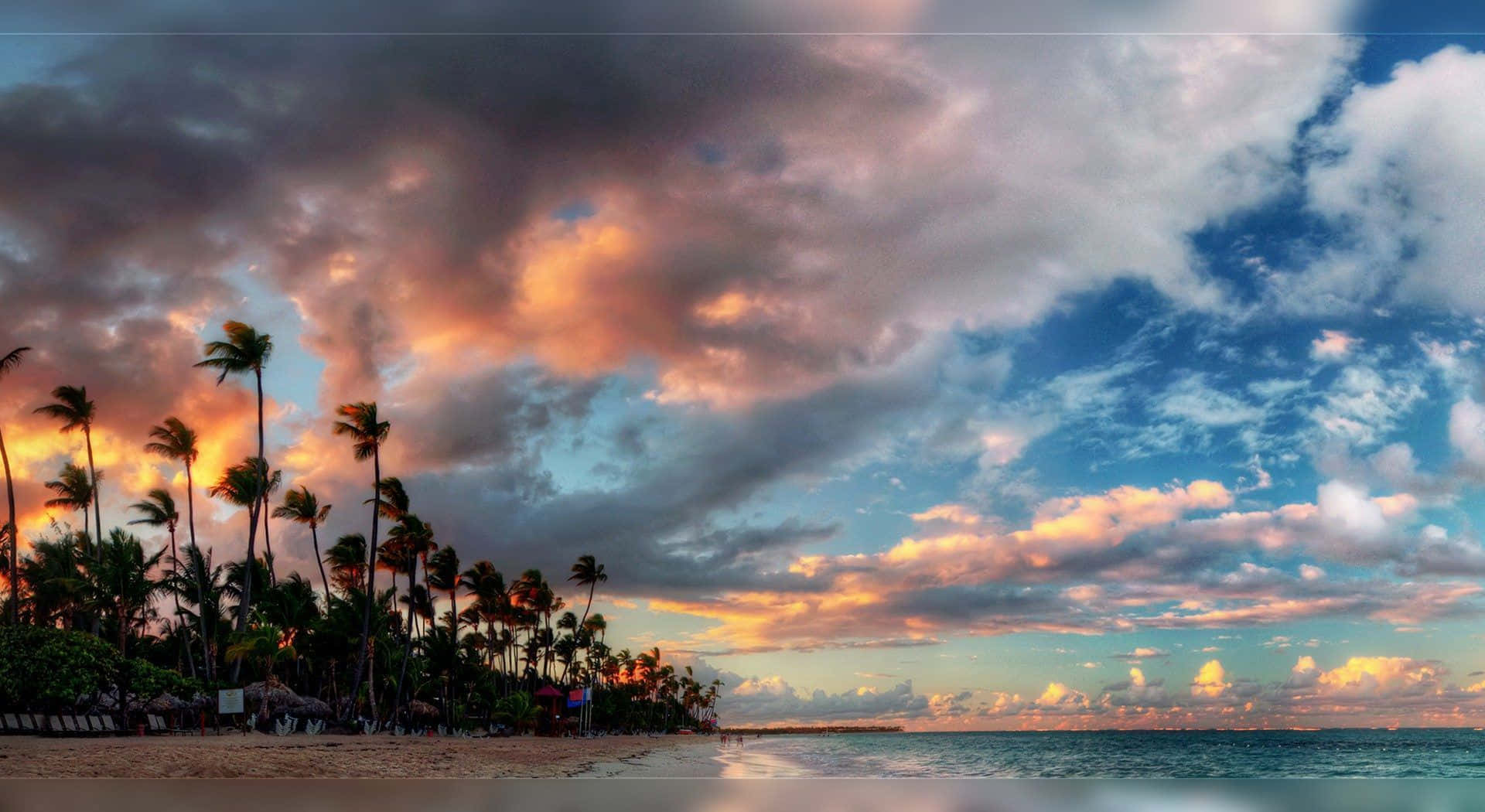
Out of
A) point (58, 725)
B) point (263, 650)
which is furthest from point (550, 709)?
point (58, 725)

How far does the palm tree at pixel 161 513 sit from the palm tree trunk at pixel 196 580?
445 mm

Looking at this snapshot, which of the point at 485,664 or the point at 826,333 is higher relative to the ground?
the point at 826,333

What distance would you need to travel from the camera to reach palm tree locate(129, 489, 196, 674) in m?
29.5

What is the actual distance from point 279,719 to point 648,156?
20.1 metres

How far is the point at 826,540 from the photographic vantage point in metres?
15.7

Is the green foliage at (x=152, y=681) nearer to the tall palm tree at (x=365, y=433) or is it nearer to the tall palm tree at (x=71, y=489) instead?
the tall palm tree at (x=365, y=433)

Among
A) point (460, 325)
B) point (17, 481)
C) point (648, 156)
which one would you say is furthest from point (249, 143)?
point (17, 481)

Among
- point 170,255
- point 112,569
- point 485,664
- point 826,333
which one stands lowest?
point 485,664

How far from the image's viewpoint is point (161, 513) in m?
29.7

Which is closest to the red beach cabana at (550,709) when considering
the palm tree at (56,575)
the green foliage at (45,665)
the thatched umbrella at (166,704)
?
the palm tree at (56,575)

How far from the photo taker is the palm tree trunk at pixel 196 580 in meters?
27.2

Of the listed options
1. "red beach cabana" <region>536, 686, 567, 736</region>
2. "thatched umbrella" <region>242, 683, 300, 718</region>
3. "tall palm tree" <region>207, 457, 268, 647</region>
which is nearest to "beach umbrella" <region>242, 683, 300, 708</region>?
"thatched umbrella" <region>242, 683, 300, 718</region>

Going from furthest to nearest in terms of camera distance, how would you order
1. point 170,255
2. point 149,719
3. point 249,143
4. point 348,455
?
point 348,455, point 149,719, point 170,255, point 249,143

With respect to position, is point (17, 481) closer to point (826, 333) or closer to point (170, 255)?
point (170, 255)
